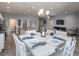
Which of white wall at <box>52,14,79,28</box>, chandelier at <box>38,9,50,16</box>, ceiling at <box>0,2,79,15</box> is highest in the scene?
ceiling at <box>0,2,79,15</box>

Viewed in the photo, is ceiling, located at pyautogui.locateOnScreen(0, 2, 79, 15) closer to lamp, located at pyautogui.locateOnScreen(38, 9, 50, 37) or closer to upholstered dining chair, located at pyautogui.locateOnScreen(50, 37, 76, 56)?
lamp, located at pyautogui.locateOnScreen(38, 9, 50, 37)

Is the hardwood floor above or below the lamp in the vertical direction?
below

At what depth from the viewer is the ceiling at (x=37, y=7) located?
242 centimetres

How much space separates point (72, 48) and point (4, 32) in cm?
148

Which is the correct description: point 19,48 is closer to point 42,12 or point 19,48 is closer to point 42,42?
point 42,42

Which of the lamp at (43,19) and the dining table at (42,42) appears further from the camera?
the lamp at (43,19)

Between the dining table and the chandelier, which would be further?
the chandelier

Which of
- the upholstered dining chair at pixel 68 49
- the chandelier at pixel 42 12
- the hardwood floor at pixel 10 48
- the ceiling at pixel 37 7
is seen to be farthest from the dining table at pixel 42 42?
the ceiling at pixel 37 7

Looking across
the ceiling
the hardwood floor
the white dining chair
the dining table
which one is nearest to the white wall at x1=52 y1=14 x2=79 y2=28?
the ceiling

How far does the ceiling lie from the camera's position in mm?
2424

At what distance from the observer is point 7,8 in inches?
95.3

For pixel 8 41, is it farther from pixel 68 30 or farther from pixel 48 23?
pixel 68 30

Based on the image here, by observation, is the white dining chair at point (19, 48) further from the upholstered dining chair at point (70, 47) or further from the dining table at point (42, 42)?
the upholstered dining chair at point (70, 47)

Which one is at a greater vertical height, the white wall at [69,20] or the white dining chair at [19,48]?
the white wall at [69,20]
